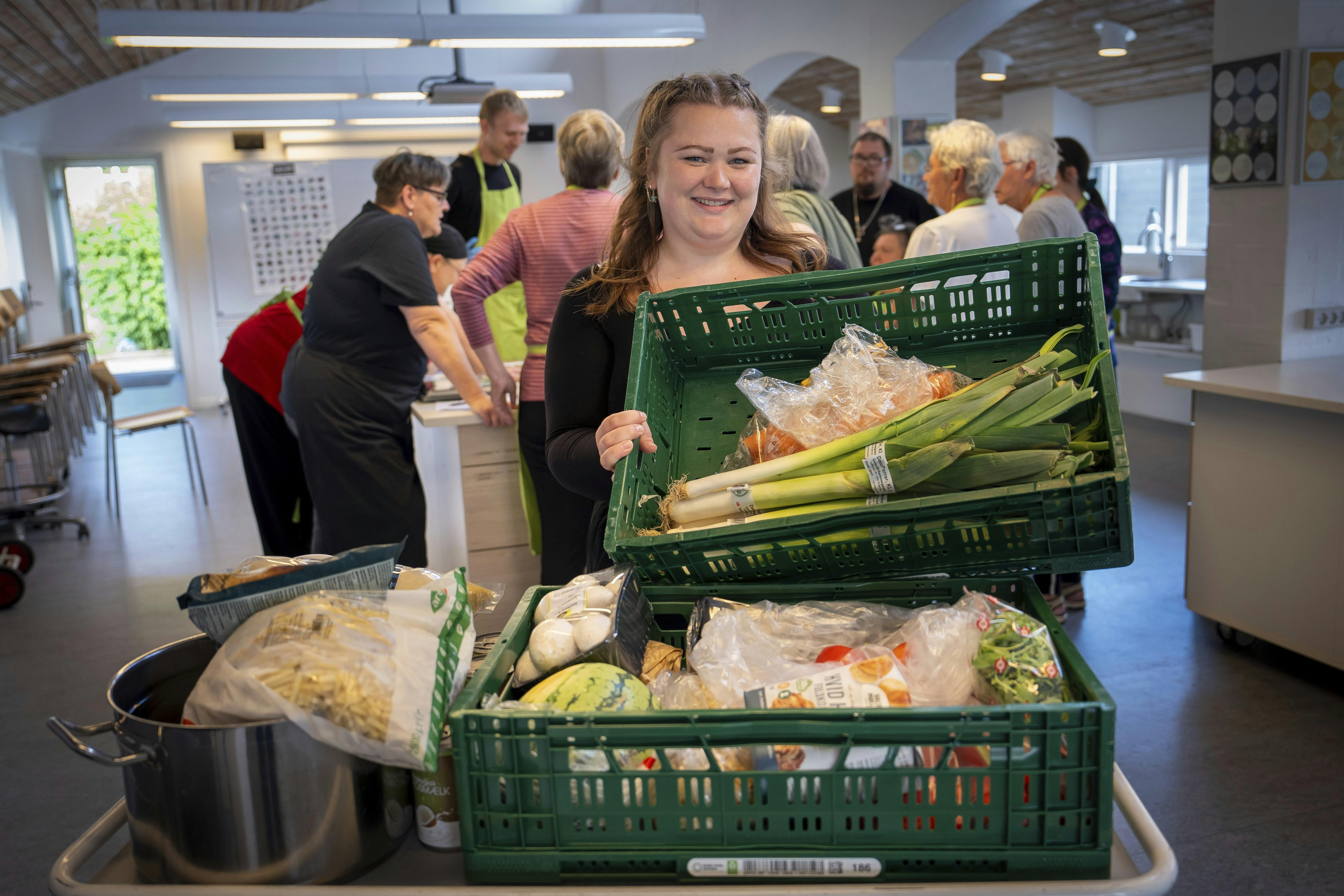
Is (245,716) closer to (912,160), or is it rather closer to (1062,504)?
(1062,504)

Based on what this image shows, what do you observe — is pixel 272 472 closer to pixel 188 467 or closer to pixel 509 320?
pixel 509 320

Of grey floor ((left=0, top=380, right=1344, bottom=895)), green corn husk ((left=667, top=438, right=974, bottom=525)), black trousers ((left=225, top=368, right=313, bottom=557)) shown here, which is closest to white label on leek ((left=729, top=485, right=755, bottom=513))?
green corn husk ((left=667, top=438, right=974, bottom=525))

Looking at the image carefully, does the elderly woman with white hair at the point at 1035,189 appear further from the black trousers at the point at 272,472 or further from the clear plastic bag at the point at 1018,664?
the clear plastic bag at the point at 1018,664

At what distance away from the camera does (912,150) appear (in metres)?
5.94

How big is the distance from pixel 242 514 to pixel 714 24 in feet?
18.0

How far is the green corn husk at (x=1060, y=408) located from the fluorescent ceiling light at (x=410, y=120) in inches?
317

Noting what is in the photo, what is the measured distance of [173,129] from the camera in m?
9.90

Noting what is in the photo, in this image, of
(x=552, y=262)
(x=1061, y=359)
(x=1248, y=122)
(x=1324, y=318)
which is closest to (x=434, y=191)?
(x=552, y=262)

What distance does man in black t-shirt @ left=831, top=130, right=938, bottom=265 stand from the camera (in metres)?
4.44

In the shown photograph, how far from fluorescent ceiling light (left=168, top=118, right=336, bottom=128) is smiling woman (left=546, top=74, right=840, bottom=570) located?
7651mm

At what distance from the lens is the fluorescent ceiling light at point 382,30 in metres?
4.27

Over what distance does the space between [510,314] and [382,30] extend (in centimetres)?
184

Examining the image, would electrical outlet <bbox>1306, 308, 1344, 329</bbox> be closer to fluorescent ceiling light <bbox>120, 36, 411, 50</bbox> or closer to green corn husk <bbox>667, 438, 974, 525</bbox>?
green corn husk <bbox>667, 438, 974, 525</bbox>

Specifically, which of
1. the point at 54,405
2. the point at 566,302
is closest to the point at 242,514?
the point at 54,405
